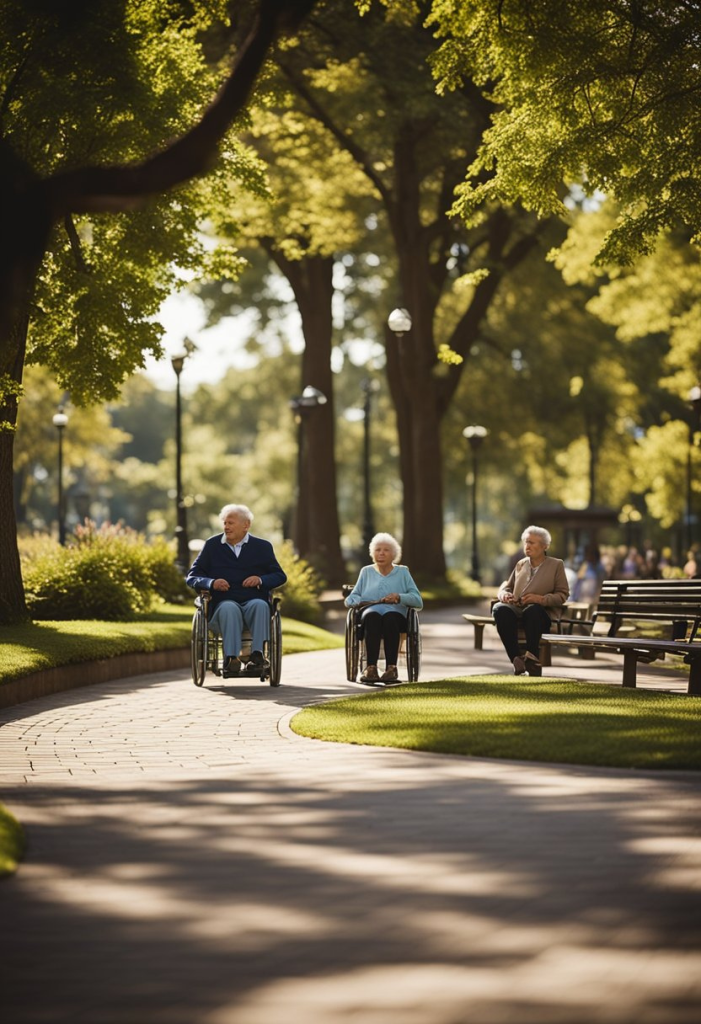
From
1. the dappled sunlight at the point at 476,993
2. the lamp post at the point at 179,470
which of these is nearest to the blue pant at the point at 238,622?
Result: the dappled sunlight at the point at 476,993

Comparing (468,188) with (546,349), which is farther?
(546,349)

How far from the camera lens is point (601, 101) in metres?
17.6

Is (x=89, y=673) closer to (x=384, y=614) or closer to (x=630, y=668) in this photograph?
(x=384, y=614)

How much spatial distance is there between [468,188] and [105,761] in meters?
11.4

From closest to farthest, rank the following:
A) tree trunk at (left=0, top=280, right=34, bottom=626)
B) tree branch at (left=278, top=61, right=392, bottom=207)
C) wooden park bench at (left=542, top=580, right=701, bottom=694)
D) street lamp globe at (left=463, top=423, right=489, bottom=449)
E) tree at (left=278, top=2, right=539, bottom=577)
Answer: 1. wooden park bench at (left=542, top=580, right=701, bottom=694)
2. tree trunk at (left=0, top=280, right=34, bottom=626)
3. tree at (left=278, top=2, right=539, bottom=577)
4. tree branch at (left=278, top=61, right=392, bottom=207)
5. street lamp globe at (left=463, top=423, right=489, bottom=449)

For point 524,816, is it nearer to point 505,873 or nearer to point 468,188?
point 505,873

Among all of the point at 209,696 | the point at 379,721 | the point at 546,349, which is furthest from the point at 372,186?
the point at 379,721

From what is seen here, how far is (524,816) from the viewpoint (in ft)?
24.3

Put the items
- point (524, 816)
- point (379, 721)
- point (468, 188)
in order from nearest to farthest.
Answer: point (524, 816) < point (379, 721) < point (468, 188)

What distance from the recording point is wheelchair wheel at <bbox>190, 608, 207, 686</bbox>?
47.2 feet

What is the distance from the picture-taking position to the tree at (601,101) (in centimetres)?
1695

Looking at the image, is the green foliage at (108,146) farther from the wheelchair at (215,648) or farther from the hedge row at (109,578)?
the wheelchair at (215,648)

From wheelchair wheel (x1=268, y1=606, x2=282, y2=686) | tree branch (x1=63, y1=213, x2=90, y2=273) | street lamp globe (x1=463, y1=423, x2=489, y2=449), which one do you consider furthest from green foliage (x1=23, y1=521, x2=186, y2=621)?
street lamp globe (x1=463, y1=423, x2=489, y2=449)

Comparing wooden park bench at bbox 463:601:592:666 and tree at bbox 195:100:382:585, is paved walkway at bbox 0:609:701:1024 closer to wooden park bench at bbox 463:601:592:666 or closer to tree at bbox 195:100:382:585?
wooden park bench at bbox 463:601:592:666
